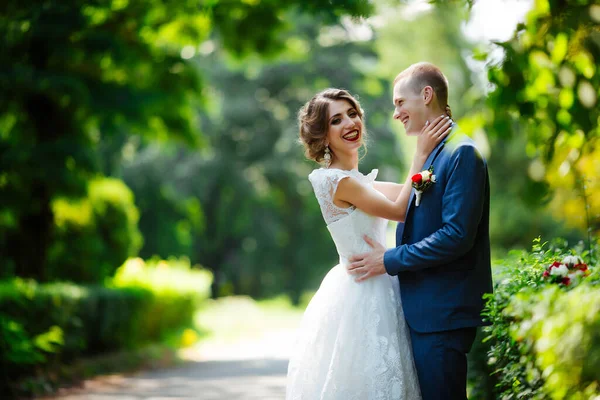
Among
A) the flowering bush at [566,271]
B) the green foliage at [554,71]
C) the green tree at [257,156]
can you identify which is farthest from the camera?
the green tree at [257,156]

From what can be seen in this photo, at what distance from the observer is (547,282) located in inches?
140

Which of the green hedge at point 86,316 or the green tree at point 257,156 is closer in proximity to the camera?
the green hedge at point 86,316

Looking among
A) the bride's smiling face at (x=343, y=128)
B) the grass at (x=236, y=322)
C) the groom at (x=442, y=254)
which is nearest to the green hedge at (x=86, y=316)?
the grass at (x=236, y=322)

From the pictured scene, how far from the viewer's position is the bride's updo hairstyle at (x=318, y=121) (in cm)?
463

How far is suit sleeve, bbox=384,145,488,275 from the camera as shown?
3.74 meters

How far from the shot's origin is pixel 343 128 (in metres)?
4.59

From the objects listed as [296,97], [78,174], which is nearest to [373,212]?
[78,174]

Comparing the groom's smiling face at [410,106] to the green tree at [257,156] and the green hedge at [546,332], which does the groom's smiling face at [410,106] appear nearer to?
the green hedge at [546,332]

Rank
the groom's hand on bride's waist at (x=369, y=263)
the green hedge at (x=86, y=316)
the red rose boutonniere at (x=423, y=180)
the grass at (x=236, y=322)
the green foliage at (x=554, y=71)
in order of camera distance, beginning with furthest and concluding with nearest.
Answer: the grass at (x=236, y=322) → the green hedge at (x=86, y=316) → the groom's hand on bride's waist at (x=369, y=263) → the red rose boutonniere at (x=423, y=180) → the green foliage at (x=554, y=71)

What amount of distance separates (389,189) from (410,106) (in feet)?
2.45

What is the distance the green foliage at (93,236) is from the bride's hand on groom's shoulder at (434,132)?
943 centimetres

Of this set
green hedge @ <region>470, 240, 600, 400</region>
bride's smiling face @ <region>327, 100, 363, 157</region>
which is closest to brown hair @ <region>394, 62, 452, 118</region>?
bride's smiling face @ <region>327, 100, 363, 157</region>

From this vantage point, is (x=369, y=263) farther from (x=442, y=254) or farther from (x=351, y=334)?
(x=442, y=254)

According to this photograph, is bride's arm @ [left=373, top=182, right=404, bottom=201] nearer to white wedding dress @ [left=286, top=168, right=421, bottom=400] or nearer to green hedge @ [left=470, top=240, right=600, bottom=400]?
white wedding dress @ [left=286, top=168, right=421, bottom=400]
